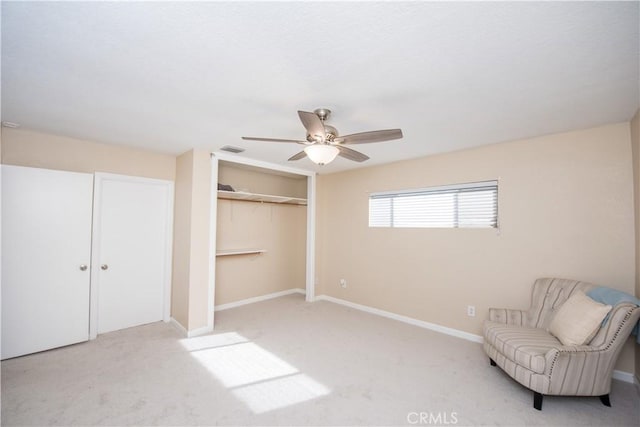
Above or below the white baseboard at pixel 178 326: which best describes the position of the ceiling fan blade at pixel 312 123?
above

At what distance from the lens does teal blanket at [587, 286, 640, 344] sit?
215 centimetres

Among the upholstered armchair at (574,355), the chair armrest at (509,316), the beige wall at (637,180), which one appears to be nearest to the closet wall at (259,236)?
the chair armrest at (509,316)

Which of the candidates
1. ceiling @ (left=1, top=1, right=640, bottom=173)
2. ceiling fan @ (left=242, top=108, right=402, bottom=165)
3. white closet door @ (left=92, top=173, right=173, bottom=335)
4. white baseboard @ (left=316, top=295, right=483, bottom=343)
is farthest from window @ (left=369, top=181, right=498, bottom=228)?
white closet door @ (left=92, top=173, right=173, bottom=335)

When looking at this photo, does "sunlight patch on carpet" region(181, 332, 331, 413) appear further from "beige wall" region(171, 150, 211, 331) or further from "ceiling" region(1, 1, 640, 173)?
"ceiling" region(1, 1, 640, 173)

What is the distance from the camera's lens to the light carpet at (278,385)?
2023mm

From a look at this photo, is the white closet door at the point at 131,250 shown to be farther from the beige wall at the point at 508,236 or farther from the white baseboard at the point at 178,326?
the beige wall at the point at 508,236

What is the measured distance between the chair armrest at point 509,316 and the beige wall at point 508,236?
353 millimetres

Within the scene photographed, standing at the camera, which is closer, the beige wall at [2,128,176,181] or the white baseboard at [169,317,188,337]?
the beige wall at [2,128,176,181]

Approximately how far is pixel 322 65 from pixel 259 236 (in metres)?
3.90

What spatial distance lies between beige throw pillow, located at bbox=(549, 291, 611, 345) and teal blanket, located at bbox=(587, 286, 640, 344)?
9 cm

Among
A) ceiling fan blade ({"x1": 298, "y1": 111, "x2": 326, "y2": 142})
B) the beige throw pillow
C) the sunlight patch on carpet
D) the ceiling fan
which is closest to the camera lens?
ceiling fan blade ({"x1": 298, "y1": 111, "x2": 326, "y2": 142})

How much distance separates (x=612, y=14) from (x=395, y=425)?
104 inches

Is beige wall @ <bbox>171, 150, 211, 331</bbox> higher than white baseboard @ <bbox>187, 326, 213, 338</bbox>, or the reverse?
beige wall @ <bbox>171, 150, 211, 331</bbox>

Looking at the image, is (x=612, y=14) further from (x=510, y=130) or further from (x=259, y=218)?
(x=259, y=218)
